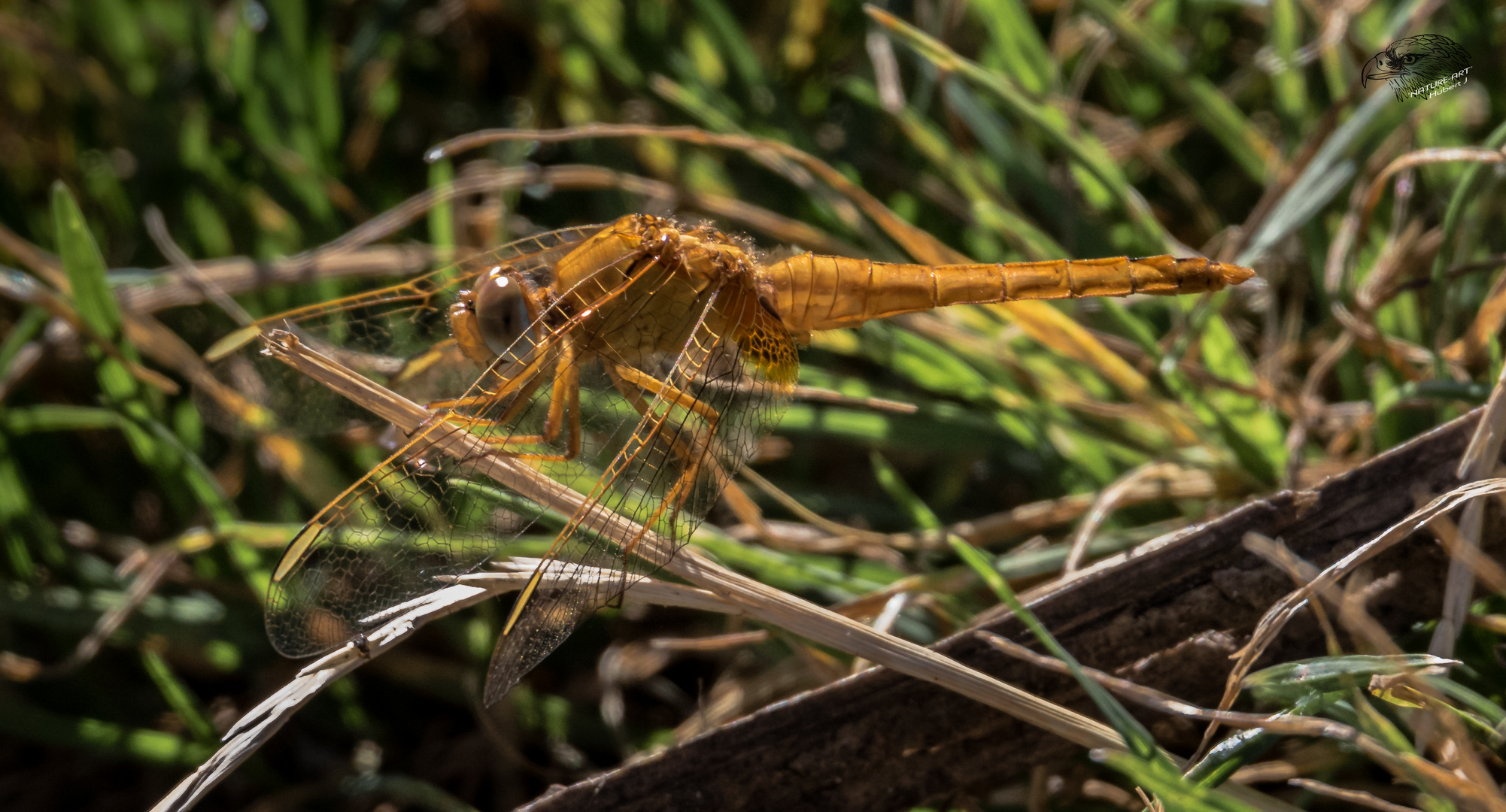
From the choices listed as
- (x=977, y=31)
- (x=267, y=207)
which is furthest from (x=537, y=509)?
(x=977, y=31)

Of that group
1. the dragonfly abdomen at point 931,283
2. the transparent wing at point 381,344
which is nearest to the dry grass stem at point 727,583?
the transparent wing at point 381,344

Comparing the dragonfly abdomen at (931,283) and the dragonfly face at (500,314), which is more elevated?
the dragonfly face at (500,314)

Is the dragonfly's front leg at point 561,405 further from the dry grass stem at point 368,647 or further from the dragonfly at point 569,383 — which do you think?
the dry grass stem at point 368,647

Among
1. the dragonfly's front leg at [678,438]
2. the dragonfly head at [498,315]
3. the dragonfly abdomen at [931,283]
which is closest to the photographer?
the dragonfly's front leg at [678,438]

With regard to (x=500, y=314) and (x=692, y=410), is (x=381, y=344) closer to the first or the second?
(x=500, y=314)

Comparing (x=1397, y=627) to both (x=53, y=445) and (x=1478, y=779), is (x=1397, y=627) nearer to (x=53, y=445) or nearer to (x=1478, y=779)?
(x=1478, y=779)

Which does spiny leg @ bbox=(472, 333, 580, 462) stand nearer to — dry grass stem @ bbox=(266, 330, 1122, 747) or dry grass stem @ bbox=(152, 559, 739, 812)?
dry grass stem @ bbox=(266, 330, 1122, 747)
